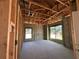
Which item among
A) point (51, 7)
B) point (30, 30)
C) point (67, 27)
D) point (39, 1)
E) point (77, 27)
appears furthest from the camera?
point (30, 30)

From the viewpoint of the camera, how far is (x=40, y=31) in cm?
1198

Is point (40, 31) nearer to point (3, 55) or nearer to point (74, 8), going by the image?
point (74, 8)

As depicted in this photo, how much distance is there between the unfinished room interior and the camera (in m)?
0.86

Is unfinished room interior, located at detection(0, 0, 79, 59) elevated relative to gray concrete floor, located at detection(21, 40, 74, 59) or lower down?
elevated

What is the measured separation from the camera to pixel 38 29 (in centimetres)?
1175

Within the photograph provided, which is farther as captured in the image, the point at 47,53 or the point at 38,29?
the point at 38,29

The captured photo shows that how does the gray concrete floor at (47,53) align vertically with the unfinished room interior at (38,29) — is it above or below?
below

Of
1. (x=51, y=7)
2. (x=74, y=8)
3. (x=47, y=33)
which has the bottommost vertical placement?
(x=47, y=33)

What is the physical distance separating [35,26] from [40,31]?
3.76ft

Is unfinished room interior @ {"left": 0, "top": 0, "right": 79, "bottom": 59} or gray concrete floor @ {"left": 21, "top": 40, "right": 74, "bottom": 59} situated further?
gray concrete floor @ {"left": 21, "top": 40, "right": 74, "bottom": 59}

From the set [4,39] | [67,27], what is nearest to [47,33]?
[67,27]

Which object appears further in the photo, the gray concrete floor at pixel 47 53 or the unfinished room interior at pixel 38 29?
the gray concrete floor at pixel 47 53

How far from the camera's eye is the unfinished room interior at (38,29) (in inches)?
34.0

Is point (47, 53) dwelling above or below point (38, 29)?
below
